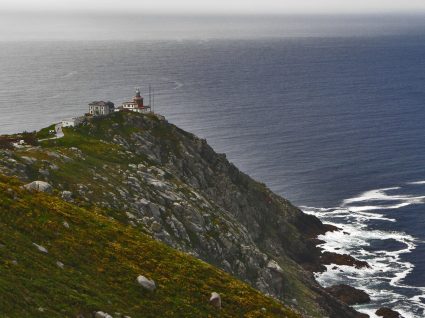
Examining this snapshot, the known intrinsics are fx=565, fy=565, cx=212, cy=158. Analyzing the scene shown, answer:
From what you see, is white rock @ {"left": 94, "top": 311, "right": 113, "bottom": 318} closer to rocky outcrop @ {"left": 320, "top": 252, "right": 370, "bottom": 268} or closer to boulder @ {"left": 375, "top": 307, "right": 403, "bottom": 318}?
boulder @ {"left": 375, "top": 307, "right": 403, "bottom": 318}

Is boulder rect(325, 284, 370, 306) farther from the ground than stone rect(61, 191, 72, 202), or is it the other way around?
stone rect(61, 191, 72, 202)

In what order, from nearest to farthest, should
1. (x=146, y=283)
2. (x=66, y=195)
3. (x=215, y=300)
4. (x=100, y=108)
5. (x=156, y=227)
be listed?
(x=146, y=283) → (x=215, y=300) → (x=66, y=195) → (x=156, y=227) → (x=100, y=108)

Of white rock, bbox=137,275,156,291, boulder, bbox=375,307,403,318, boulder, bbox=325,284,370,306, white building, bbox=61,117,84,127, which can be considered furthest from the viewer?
white building, bbox=61,117,84,127

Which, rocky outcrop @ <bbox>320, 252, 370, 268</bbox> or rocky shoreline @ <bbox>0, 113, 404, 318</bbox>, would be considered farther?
rocky outcrop @ <bbox>320, 252, 370, 268</bbox>

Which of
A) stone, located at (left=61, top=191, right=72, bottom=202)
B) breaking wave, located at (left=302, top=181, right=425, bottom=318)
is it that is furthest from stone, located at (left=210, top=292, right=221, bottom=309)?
breaking wave, located at (left=302, top=181, right=425, bottom=318)

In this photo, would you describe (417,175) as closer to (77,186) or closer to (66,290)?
(77,186)

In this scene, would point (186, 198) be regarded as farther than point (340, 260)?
No

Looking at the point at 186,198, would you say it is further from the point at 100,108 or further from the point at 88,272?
the point at 100,108

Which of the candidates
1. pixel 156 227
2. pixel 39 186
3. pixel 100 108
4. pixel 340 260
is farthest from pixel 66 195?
pixel 340 260
